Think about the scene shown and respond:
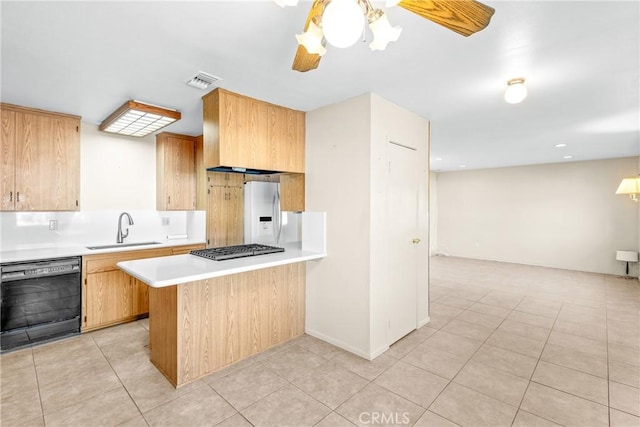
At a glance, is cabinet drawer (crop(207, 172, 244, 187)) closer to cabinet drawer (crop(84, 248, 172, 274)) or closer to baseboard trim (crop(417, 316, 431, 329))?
cabinet drawer (crop(84, 248, 172, 274))

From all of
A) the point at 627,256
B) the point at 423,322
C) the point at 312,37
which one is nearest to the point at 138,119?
the point at 312,37

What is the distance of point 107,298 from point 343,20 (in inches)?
147

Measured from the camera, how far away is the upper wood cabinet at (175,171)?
13.5 feet

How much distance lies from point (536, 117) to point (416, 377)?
3.12 metres

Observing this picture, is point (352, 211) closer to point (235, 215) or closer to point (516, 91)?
point (516, 91)

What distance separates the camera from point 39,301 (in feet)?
9.50

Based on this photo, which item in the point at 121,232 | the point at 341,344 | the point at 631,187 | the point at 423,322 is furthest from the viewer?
the point at 631,187

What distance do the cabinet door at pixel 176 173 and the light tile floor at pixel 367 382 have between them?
166 centimetres

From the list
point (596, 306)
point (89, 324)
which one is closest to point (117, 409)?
point (89, 324)

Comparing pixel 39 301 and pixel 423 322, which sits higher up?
pixel 39 301

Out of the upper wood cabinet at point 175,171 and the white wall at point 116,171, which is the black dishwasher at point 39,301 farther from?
the upper wood cabinet at point 175,171

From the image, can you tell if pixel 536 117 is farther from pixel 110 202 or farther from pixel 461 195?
pixel 110 202

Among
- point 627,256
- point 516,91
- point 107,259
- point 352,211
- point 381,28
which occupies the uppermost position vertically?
point 516,91

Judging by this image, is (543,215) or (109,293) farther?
(543,215)
